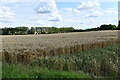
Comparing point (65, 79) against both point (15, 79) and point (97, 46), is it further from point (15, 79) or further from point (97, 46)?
point (97, 46)

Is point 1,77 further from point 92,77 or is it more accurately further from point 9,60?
point 9,60

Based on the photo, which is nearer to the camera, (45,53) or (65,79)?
(65,79)

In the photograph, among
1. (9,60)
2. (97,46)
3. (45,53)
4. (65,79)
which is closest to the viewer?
(65,79)

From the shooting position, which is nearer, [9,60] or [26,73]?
[26,73]

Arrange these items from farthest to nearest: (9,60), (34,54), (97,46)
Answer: (97,46) → (34,54) → (9,60)

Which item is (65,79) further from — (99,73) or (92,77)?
(99,73)

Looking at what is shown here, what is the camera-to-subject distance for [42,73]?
8516mm

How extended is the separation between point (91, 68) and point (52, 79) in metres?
2.46

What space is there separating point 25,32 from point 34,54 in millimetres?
57945


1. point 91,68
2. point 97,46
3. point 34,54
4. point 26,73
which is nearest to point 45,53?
point 34,54

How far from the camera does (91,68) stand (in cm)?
997

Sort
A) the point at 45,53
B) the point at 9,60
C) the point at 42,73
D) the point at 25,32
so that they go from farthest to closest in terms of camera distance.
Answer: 1. the point at 25,32
2. the point at 45,53
3. the point at 9,60
4. the point at 42,73

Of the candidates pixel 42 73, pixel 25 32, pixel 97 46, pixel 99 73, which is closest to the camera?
pixel 42 73

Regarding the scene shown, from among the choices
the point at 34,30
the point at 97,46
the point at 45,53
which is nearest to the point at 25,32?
the point at 34,30
